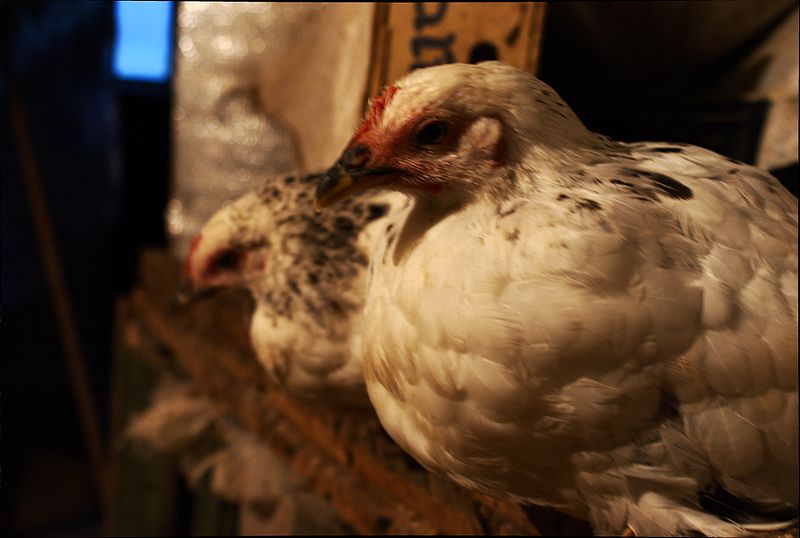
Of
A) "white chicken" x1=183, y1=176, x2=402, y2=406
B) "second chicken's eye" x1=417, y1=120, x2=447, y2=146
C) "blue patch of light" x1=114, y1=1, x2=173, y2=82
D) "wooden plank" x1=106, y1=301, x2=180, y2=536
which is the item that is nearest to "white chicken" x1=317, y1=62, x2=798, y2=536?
"second chicken's eye" x1=417, y1=120, x2=447, y2=146

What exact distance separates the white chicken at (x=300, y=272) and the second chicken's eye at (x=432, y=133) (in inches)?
7.6

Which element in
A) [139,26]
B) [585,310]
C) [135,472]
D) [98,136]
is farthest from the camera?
[98,136]

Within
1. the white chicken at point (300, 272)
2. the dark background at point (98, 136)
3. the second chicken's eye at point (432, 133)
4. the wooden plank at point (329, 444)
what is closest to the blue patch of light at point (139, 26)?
the dark background at point (98, 136)

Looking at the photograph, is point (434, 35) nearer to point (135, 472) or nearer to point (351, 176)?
point (351, 176)

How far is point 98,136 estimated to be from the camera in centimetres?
157

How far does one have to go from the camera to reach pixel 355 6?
2.09 ft

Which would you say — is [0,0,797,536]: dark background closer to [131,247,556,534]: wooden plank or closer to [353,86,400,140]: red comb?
[353,86,400,140]: red comb

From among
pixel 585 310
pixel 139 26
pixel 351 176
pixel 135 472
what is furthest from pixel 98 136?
pixel 585 310

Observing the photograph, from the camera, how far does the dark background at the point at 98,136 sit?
426mm

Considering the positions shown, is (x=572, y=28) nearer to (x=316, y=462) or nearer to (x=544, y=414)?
(x=544, y=414)

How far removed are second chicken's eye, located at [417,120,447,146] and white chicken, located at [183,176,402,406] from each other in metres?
0.19

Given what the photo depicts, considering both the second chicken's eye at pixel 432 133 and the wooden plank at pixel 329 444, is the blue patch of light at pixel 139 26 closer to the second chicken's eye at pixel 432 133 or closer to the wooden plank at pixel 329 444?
the second chicken's eye at pixel 432 133

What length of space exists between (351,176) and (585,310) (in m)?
0.19

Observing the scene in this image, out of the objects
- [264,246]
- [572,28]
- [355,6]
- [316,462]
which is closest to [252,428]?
[316,462]
